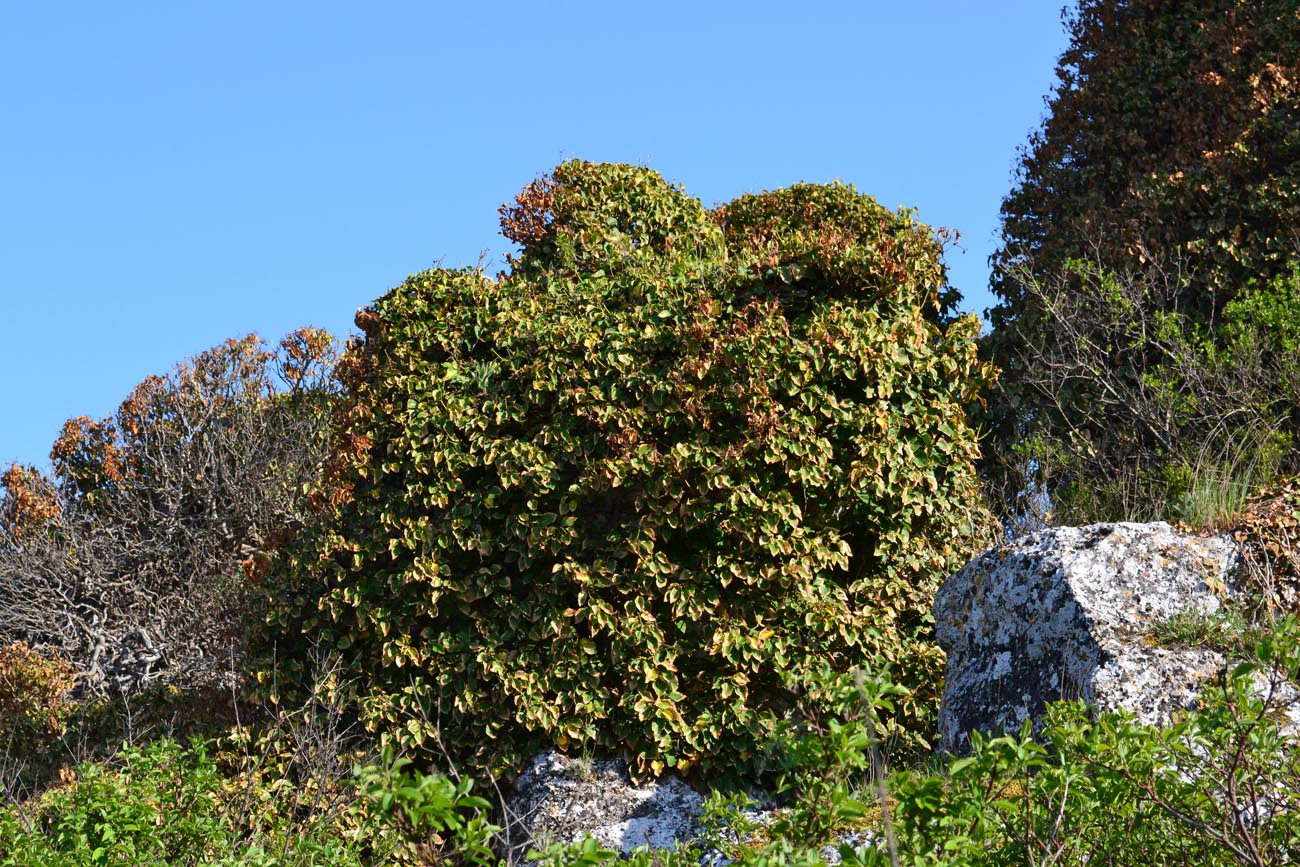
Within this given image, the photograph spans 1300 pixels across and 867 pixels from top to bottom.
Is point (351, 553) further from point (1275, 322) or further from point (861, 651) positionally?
point (1275, 322)

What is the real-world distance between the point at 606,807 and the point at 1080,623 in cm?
321

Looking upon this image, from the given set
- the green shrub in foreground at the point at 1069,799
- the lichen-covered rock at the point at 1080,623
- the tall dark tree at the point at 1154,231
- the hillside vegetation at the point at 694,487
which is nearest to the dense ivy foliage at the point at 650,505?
the hillside vegetation at the point at 694,487

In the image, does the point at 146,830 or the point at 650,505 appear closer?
the point at 146,830

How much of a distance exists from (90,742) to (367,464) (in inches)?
226

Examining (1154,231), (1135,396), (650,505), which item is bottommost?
(650,505)

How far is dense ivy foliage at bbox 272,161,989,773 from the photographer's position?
8.14 metres

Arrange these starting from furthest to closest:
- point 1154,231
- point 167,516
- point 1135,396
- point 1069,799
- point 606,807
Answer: point 167,516 → point 1154,231 → point 1135,396 → point 606,807 → point 1069,799

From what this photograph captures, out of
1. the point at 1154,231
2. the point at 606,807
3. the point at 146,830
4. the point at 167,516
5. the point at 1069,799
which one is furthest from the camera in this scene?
the point at 167,516

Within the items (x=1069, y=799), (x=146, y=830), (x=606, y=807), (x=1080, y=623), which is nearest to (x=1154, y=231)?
(x=1080, y=623)

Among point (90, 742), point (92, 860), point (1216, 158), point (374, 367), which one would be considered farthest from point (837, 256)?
point (90, 742)

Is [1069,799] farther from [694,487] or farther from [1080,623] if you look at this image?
[694,487]

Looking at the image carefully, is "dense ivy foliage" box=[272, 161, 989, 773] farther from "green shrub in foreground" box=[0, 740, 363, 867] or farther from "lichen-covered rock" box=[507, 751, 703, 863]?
"green shrub in foreground" box=[0, 740, 363, 867]

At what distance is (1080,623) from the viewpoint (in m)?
7.30

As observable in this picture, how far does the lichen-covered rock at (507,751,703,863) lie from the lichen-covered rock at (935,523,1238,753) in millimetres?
1765
